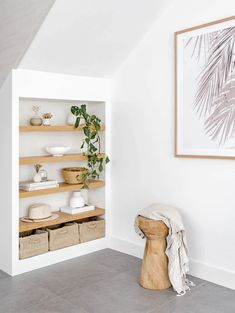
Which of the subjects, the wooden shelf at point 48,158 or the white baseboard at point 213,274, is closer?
the white baseboard at point 213,274

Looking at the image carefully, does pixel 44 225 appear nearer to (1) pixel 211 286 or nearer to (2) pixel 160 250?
(2) pixel 160 250

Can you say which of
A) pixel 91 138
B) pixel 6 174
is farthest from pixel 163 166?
pixel 6 174

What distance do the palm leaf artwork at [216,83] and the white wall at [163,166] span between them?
170 mm

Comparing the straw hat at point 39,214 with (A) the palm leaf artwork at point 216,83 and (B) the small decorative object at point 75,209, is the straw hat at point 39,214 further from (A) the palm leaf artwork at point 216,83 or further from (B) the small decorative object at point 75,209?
(A) the palm leaf artwork at point 216,83

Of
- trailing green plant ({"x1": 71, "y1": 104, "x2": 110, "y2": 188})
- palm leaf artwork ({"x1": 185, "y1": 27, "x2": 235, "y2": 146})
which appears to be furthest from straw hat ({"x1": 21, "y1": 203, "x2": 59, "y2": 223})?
palm leaf artwork ({"x1": 185, "y1": 27, "x2": 235, "y2": 146})

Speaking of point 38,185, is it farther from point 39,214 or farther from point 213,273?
point 213,273

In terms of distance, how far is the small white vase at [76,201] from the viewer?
3.63m

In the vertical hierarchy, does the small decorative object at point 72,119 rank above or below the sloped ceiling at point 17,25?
below

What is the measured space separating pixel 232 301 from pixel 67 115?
2190 mm

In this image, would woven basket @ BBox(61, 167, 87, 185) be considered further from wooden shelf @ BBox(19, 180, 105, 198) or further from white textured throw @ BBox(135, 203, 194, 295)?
white textured throw @ BBox(135, 203, 194, 295)

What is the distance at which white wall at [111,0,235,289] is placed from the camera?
2859mm

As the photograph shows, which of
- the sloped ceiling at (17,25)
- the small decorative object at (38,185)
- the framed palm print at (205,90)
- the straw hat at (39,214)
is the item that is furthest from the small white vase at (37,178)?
the framed palm print at (205,90)

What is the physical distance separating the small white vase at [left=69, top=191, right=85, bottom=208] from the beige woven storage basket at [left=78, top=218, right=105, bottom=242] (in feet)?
0.62

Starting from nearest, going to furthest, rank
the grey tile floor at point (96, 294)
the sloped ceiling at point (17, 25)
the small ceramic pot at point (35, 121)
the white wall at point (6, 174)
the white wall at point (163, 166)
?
1. the grey tile floor at point (96, 294)
2. the sloped ceiling at point (17, 25)
3. the white wall at point (163, 166)
4. the white wall at point (6, 174)
5. the small ceramic pot at point (35, 121)
